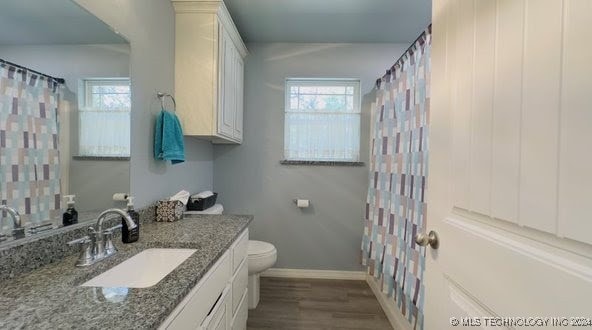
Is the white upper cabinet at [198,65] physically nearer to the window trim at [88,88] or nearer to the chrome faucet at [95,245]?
the window trim at [88,88]

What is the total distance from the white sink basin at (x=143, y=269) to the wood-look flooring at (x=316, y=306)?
106cm

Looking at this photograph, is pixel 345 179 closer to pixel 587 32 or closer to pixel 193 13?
pixel 193 13

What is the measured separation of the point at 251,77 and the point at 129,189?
169cm

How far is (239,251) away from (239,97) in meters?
1.46

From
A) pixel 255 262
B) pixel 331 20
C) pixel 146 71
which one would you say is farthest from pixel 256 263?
pixel 331 20

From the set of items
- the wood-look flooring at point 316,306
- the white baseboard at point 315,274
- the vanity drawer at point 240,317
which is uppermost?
the vanity drawer at point 240,317

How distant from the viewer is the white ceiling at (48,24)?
89 centimetres

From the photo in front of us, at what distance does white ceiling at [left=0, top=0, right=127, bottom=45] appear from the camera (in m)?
0.89

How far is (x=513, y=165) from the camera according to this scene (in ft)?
Answer: 1.92

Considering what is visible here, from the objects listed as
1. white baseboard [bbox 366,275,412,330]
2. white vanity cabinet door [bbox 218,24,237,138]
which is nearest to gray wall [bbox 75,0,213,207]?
white vanity cabinet door [bbox 218,24,237,138]

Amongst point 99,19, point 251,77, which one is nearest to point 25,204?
point 99,19

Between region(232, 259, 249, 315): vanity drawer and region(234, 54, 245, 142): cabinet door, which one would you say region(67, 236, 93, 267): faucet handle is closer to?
region(232, 259, 249, 315): vanity drawer

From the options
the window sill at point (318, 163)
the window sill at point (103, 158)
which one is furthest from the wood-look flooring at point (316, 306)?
the window sill at point (103, 158)

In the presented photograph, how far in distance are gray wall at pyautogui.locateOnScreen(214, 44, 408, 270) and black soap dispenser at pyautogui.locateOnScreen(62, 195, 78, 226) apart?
1.60 metres
